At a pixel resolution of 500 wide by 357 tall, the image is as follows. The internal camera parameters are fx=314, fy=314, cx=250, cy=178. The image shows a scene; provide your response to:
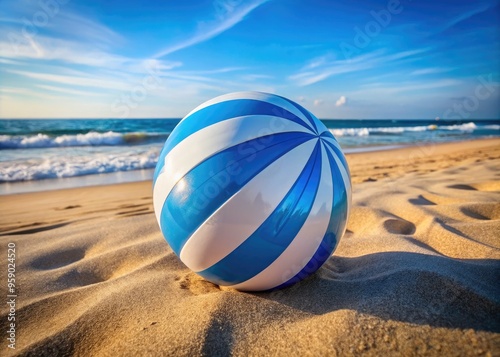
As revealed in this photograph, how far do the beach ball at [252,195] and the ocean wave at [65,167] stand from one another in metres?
7.45

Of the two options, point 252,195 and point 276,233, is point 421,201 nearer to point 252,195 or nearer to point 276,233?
point 276,233

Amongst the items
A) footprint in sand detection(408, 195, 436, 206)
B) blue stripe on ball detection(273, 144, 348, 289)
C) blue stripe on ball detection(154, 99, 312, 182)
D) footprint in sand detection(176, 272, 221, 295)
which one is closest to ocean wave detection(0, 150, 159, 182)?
footprint in sand detection(176, 272, 221, 295)

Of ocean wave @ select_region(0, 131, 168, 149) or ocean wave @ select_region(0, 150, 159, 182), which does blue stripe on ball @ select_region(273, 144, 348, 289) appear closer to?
ocean wave @ select_region(0, 150, 159, 182)

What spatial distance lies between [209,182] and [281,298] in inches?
42.3

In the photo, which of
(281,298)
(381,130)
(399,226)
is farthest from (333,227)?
(381,130)

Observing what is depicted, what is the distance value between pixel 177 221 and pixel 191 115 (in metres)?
0.89

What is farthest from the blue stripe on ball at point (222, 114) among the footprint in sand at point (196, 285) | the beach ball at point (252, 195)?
the footprint in sand at point (196, 285)

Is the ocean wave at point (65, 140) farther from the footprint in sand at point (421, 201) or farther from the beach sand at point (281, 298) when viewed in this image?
the footprint in sand at point (421, 201)

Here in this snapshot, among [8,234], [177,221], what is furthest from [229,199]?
[8,234]

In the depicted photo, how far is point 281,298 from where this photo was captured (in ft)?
7.95

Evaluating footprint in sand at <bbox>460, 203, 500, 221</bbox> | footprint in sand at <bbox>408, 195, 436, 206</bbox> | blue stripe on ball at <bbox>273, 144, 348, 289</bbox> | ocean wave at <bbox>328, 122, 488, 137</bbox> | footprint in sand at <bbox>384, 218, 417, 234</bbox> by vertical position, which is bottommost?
footprint in sand at <bbox>384, 218, 417, 234</bbox>

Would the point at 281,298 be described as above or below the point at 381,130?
below

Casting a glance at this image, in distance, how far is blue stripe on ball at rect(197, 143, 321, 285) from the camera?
7.00 ft

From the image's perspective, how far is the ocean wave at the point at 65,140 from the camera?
14430 millimetres
